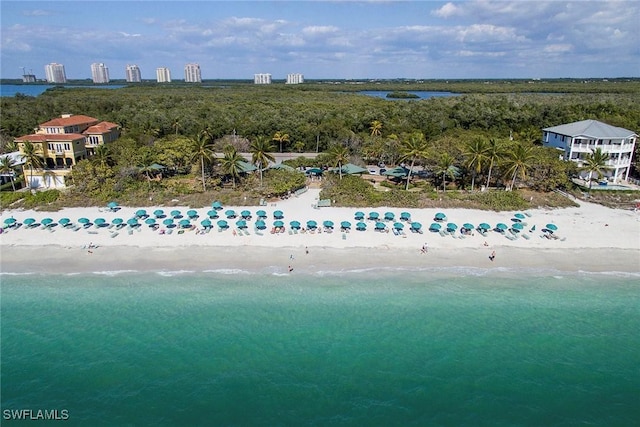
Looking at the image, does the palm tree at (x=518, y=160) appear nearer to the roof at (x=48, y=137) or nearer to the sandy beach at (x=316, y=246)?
the sandy beach at (x=316, y=246)

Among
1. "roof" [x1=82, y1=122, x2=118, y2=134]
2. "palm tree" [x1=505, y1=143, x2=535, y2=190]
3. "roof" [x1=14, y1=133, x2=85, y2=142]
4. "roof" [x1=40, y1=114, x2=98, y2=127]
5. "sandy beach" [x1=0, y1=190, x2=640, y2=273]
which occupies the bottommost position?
"sandy beach" [x1=0, y1=190, x2=640, y2=273]

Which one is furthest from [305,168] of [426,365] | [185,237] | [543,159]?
[426,365]

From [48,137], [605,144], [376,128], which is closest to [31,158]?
[48,137]

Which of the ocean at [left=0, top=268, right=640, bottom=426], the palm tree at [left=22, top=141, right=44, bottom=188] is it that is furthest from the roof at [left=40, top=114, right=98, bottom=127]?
the ocean at [left=0, top=268, right=640, bottom=426]

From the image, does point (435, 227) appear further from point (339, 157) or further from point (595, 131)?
point (595, 131)

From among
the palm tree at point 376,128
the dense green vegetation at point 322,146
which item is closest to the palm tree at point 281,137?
the dense green vegetation at point 322,146

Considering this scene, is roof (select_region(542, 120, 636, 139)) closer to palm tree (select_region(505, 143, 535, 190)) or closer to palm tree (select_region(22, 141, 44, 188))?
palm tree (select_region(505, 143, 535, 190))
